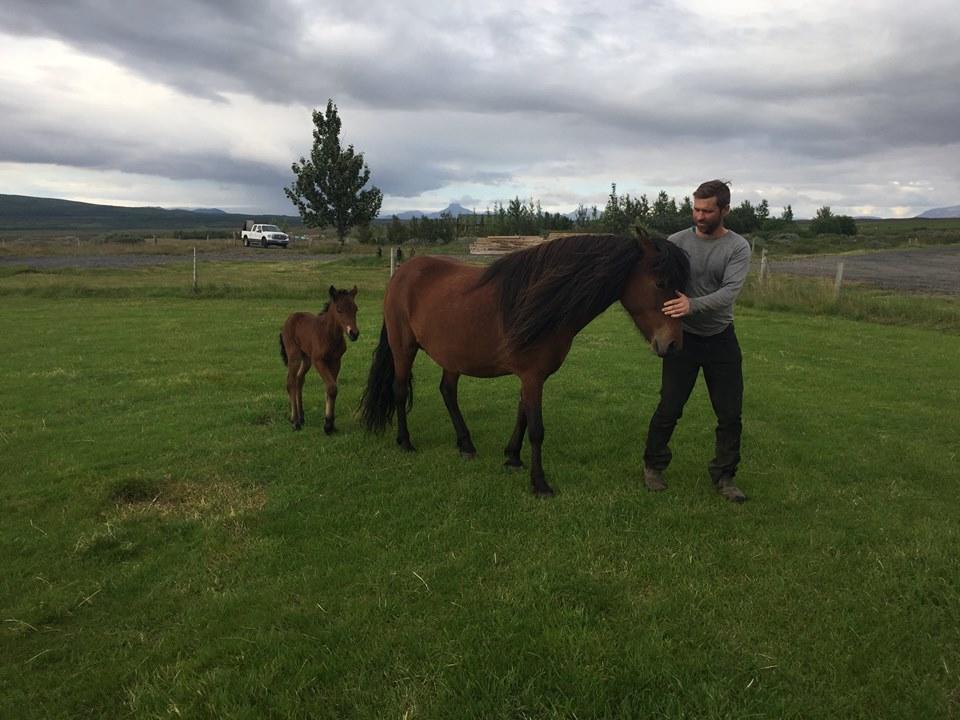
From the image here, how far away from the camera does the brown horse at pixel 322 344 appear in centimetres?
629

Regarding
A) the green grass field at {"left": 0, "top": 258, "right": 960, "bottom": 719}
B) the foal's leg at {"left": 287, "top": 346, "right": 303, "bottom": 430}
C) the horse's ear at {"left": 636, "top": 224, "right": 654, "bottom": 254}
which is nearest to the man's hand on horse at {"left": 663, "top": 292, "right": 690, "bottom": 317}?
the horse's ear at {"left": 636, "top": 224, "right": 654, "bottom": 254}

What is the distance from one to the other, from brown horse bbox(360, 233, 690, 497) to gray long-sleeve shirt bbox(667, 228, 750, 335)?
0.21m

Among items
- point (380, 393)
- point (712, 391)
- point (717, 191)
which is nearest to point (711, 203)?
point (717, 191)

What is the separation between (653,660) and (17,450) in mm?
6227

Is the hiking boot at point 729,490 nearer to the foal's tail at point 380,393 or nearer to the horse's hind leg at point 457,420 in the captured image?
the horse's hind leg at point 457,420

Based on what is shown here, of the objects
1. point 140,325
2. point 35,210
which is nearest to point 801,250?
point 140,325

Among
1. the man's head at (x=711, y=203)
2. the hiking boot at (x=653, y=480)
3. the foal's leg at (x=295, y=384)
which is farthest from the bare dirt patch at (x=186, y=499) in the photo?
the man's head at (x=711, y=203)

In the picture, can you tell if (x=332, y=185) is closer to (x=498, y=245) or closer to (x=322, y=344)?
(x=498, y=245)

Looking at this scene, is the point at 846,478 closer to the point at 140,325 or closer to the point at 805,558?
the point at 805,558

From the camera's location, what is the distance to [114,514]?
176 inches

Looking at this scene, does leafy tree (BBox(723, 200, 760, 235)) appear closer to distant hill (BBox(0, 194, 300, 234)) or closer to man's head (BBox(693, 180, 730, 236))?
man's head (BBox(693, 180, 730, 236))

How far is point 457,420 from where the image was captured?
5.85 metres

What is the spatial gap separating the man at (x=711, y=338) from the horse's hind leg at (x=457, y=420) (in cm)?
168

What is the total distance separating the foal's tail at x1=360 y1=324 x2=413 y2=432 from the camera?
6.41 meters
